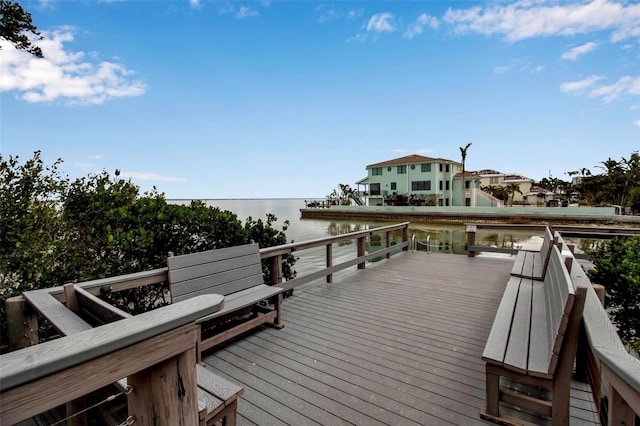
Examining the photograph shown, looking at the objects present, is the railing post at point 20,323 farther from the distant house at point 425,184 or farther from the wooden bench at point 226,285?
the distant house at point 425,184

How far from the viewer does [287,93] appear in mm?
23672

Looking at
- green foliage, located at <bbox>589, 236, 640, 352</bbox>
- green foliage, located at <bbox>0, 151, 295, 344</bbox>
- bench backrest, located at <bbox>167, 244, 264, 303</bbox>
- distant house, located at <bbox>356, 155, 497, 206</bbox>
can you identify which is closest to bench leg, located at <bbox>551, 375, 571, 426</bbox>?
green foliage, located at <bbox>589, 236, 640, 352</bbox>

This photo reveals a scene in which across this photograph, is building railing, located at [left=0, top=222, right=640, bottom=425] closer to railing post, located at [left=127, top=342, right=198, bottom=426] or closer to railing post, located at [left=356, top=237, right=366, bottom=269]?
railing post, located at [left=127, top=342, right=198, bottom=426]

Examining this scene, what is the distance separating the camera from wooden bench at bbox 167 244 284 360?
2.71 metres

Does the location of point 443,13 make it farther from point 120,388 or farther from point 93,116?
point 120,388

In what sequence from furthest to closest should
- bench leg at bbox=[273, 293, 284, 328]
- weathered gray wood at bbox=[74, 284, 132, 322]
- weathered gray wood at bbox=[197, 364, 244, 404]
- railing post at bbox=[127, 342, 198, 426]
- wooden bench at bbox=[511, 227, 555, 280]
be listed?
wooden bench at bbox=[511, 227, 555, 280]
bench leg at bbox=[273, 293, 284, 328]
weathered gray wood at bbox=[197, 364, 244, 404]
weathered gray wood at bbox=[74, 284, 132, 322]
railing post at bbox=[127, 342, 198, 426]

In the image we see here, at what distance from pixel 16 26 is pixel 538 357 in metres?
7.26

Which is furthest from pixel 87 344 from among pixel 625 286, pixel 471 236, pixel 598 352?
pixel 471 236

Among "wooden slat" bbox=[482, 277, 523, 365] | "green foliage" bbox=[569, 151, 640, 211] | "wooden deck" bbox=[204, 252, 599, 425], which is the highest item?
"green foliage" bbox=[569, 151, 640, 211]

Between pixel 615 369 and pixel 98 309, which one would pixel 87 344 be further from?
pixel 615 369

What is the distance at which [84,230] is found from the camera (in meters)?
3.38

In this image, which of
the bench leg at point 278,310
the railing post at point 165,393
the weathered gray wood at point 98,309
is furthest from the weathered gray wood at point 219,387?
the bench leg at point 278,310

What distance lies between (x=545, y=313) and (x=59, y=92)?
8.75 meters

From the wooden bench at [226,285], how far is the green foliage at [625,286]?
3.57m
